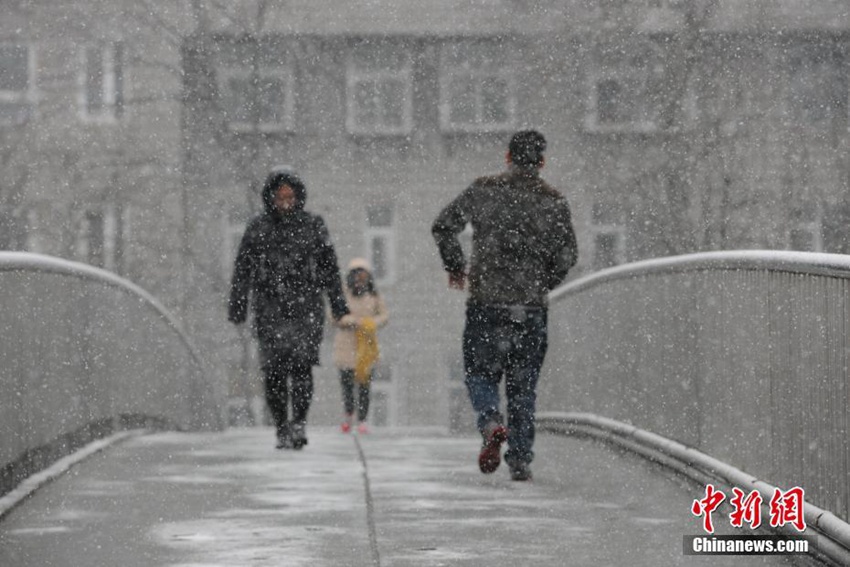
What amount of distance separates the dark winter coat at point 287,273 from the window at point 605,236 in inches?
1008

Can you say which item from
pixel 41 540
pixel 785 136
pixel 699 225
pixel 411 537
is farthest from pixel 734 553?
pixel 785 136

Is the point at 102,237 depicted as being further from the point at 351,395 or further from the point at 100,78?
the point at 351,395

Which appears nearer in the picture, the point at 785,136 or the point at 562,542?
the point at 562,542

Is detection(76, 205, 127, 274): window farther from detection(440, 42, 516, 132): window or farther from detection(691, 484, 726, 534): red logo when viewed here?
detection(691, 484, 726, 534): red logo

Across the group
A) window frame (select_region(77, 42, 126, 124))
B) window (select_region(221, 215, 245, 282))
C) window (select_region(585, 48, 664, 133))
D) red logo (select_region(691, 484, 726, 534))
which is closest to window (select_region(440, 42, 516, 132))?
window (select_region(585, 48, 664, 133))

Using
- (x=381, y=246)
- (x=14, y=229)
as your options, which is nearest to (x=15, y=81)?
(x=14, y=229)

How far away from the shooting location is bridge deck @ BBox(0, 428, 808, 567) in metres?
6.83

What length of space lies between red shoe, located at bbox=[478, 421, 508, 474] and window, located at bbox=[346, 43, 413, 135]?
2718 cm

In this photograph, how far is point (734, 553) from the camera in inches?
273

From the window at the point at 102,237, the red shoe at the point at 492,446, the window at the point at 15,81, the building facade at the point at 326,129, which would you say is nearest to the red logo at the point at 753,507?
the red shoe at the point at 492,446

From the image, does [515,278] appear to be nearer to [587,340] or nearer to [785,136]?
[587,340]

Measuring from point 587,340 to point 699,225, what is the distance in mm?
14122

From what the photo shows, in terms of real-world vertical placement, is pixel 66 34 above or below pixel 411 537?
above
